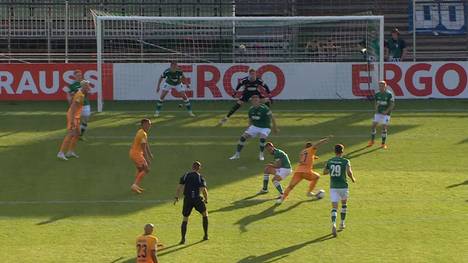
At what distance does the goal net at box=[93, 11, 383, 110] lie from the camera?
114 feet

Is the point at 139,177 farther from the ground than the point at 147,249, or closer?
farther from the ground

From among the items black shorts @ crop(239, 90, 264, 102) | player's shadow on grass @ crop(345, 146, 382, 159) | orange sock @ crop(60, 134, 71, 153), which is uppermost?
black shorts @ crop(239, 90, 264, 102)

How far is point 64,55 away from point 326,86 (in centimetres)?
1206

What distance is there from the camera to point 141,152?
22047 millimetres

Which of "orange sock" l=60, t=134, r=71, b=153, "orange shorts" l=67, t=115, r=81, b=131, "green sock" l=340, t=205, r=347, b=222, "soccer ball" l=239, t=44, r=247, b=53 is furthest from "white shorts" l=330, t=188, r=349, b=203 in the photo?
"soccer ball" l=239, t=44, r=247, b=53

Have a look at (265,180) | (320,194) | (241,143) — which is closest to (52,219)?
(265,180)

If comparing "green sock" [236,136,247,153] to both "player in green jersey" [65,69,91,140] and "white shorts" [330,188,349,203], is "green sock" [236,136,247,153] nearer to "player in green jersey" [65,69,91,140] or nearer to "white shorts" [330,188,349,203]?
"player in green jersey" [65,69,91,140]

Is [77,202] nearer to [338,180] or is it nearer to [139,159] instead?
[139,159]

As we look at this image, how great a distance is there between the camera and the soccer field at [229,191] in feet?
59.7

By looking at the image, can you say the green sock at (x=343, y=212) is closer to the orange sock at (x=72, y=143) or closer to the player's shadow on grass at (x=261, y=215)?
the player's shadow on grass at (x=261, y=215)

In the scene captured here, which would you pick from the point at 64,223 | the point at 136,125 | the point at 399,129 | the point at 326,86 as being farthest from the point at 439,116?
the point at 64,223

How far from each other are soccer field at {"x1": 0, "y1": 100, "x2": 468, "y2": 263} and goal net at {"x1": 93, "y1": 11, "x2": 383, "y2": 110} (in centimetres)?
211

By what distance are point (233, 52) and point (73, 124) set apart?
14349 mm

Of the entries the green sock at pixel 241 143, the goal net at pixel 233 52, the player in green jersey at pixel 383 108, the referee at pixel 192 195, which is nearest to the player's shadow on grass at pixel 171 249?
the referee at pixel 192 195
